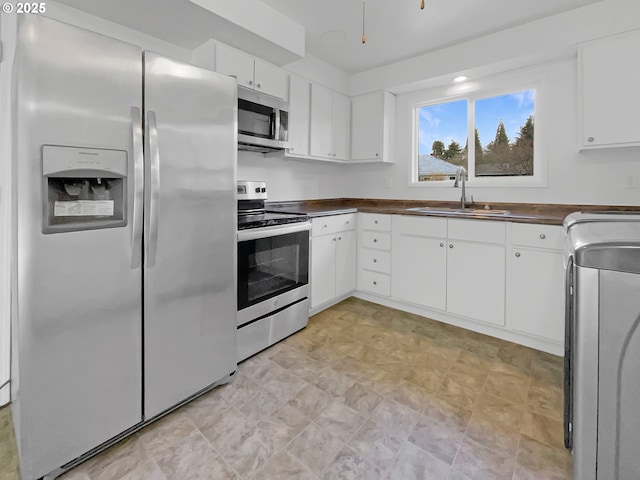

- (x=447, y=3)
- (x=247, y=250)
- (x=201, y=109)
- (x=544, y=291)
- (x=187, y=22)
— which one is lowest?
(x=544, y=291)

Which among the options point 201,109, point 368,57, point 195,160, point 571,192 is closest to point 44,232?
point 195,160

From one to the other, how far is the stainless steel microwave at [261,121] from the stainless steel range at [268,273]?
0.34 m

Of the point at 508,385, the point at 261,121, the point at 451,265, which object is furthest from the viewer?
the point at 451,265

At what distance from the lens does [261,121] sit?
2.55m

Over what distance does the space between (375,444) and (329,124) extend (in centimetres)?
288

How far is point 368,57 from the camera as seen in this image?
325 centimetres

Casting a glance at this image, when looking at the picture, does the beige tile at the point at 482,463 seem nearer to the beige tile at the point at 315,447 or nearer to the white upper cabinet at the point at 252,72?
the beige tile at the point at 315,447

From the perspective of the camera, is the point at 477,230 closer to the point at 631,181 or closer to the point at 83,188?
the point at 631,181

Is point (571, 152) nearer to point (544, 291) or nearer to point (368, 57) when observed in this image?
point (544, 291)

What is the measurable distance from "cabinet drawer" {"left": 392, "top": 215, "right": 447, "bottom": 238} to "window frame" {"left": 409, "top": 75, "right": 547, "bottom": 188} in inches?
28.8

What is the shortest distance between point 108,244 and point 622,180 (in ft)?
11.0

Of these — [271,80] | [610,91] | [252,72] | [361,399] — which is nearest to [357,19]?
[271,80]

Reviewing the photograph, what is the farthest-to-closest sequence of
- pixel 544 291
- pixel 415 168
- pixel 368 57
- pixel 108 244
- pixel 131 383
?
pixel 415 168 → pixel 368 57 → pixel 544 291 → pixel 131 383 → pixel 108 244

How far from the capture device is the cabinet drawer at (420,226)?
9.03 ft
